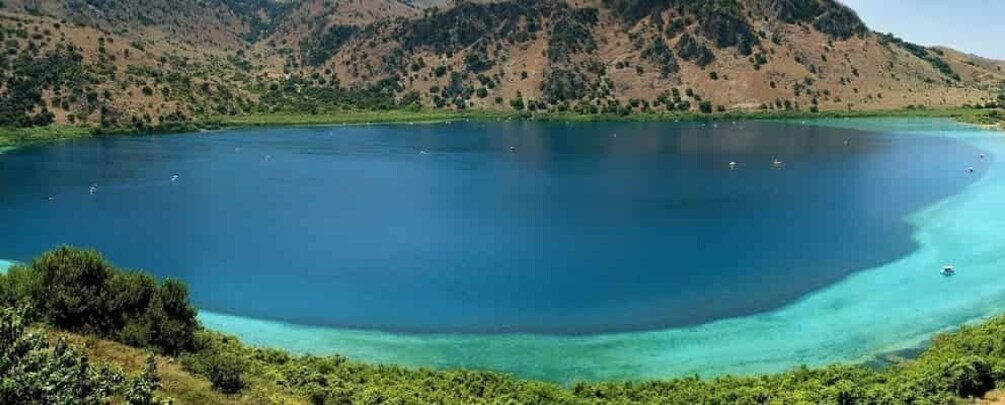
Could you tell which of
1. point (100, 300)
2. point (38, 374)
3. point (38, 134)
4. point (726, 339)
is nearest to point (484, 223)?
point (726, 339)

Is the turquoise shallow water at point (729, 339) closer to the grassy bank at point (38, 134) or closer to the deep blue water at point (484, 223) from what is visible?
the deep blue water at point (484, 223)

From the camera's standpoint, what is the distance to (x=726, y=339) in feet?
147

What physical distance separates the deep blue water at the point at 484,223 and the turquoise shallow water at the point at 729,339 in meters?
2.05

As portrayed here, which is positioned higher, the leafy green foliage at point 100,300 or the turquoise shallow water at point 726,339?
the leafy green foliage at point 100,300

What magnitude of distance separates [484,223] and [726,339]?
118ft

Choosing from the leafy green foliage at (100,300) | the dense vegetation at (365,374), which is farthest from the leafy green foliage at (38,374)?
the leafy green foliage at (100,300)

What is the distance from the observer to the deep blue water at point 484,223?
5244 centimetres

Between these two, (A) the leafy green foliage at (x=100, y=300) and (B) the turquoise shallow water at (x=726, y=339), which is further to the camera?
(B) the turquoise shallow water at (x=726, y=339)

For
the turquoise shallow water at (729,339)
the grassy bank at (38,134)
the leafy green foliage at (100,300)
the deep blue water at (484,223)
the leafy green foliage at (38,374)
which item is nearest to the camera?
the leafy green foliage at (38,374)

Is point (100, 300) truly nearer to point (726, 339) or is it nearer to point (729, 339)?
point (726, 339)

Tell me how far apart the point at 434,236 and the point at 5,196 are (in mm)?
53607

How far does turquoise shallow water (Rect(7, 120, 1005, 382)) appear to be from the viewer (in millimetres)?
41188

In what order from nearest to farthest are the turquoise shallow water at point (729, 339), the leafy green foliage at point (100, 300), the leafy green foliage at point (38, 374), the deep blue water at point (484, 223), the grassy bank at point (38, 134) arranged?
the leafy green foliage at point (38, 374), the leafy green foliage at point (100, 300), the turquoise shallow water at point (729, 339), the deep blue water at point (484, 223), the grassy bank at point (38, 134)

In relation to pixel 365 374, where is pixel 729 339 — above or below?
below
